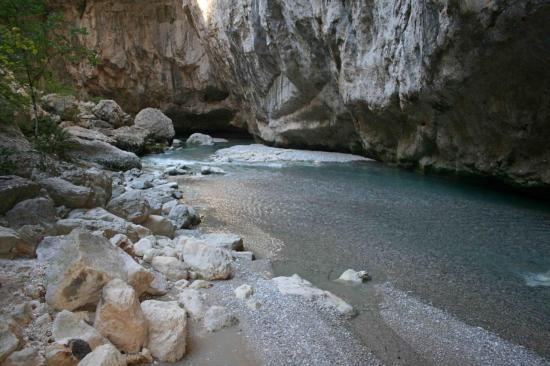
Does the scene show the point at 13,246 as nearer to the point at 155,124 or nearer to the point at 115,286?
the point at 115,286

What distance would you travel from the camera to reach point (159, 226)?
664 cm

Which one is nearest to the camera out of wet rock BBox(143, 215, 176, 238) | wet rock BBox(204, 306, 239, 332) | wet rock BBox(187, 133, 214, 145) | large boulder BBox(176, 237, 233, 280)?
wet rock BBox(204, 306, 239, 332)

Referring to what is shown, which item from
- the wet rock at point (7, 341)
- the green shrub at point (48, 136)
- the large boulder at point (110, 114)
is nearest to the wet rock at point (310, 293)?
the wet rock at point (7, 341)

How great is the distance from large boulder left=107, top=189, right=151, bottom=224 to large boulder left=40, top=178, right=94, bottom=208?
396 mm

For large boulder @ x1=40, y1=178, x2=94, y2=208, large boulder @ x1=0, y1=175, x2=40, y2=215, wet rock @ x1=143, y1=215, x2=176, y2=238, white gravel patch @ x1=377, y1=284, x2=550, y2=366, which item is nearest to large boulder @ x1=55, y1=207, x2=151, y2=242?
large boulder @ x1=40, y1=178, x2=94, y2=208

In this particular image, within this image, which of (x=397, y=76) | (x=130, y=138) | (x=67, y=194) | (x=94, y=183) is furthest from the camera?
(x=130, y=138)

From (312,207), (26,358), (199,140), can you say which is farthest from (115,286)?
(199,140)

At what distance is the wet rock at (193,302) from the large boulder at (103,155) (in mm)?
11140

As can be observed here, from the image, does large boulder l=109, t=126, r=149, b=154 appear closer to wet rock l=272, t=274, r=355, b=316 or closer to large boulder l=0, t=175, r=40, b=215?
large boulder l=0, t=175, r=40, b=215

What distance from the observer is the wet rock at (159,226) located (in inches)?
259

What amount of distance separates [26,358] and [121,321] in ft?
2.18

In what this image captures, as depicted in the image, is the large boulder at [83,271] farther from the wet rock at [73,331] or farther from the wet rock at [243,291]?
the wet rock at [243,291]

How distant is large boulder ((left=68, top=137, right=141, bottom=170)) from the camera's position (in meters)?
14.2

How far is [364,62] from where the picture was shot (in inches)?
561
